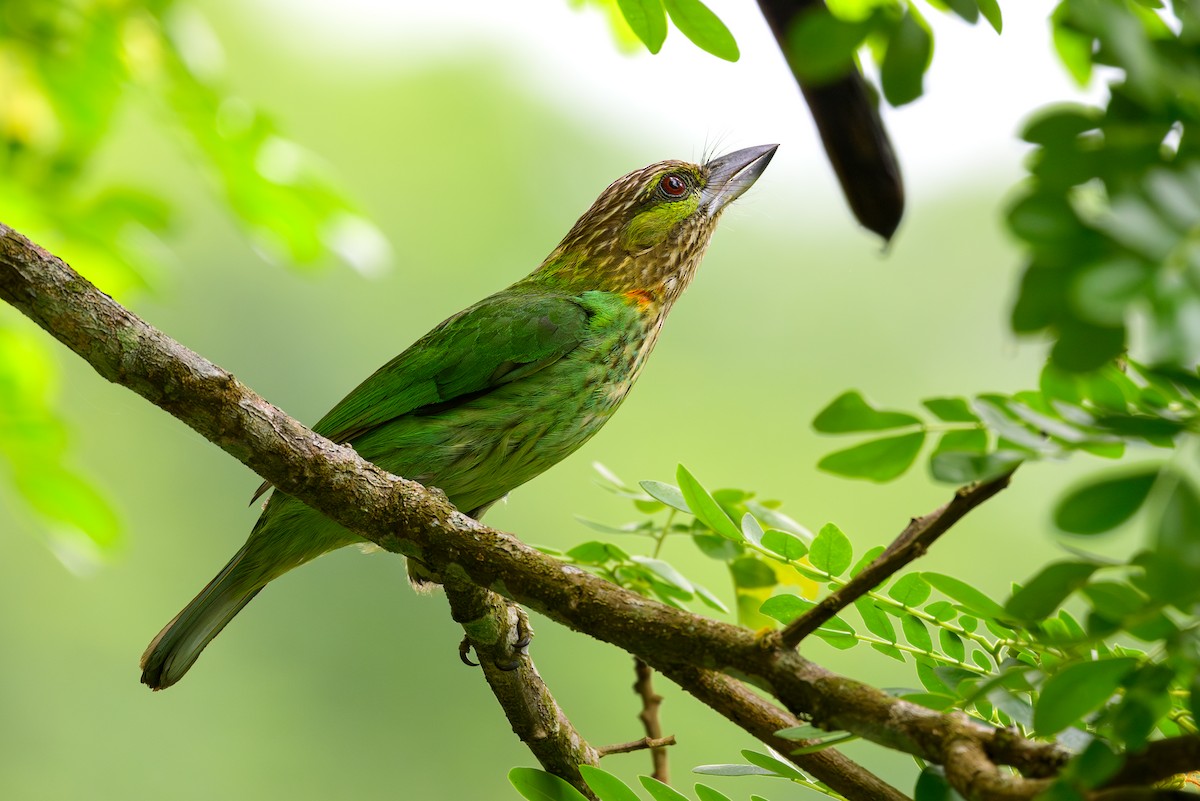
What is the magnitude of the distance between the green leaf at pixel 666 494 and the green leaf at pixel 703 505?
0.03 meters

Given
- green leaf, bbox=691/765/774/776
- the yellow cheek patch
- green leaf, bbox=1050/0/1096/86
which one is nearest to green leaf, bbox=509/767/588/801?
green leaf, bbox=691/765/774/776

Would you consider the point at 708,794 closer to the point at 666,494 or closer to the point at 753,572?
the point at 666,494

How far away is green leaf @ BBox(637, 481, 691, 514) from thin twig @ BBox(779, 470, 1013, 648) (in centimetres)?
51

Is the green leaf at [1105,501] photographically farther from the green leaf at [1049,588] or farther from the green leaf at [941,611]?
the green leaf at [941,611]

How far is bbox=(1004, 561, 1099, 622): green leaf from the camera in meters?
1.13

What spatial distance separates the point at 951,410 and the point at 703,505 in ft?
2.28

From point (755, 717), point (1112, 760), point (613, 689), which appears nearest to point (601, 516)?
point (613, 689)

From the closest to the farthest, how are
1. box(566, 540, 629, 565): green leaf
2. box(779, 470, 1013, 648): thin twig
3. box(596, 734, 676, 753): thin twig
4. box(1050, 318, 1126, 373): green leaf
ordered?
box(1050, 318, 1126, 373): green leaf, box(779, 470, 1013, 648): thin twig, box(596, 734, 676, 753): thin twig, box(566, 540, 629, 565): green leaf

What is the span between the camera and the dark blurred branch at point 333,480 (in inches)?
70.2

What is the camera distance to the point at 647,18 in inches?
69.9

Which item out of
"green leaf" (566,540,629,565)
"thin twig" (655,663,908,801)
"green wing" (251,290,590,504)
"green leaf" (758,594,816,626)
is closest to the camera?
"thin twig" (655,663,908,801)

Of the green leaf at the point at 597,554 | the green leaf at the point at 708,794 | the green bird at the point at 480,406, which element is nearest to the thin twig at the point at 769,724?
the green leaf at the point at 708,794

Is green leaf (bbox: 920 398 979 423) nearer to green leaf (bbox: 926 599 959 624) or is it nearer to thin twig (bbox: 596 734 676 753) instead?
green leaf (bbox: 926 599 959 624)

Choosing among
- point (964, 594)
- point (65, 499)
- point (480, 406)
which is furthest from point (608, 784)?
point (65, 499)
